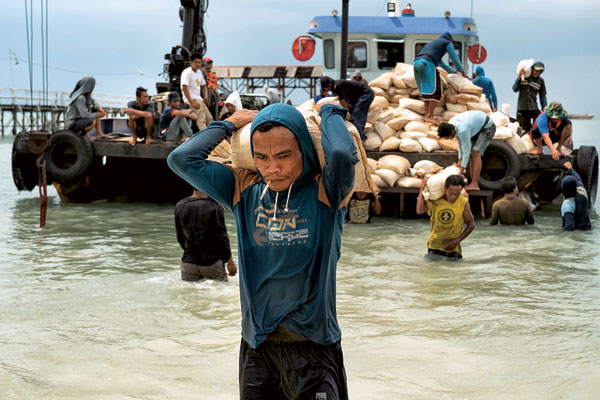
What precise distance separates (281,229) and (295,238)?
53 millimetres

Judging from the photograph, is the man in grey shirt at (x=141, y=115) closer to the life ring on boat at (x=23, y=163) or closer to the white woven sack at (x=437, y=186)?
the life ring on boat at (x=23, y=163)

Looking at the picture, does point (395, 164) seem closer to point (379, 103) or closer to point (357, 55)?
point (379, 103)

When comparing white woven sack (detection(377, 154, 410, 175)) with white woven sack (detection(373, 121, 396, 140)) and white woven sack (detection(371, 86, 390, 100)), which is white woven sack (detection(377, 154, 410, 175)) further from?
white woven sack (detection(371, 86, 390, 100))

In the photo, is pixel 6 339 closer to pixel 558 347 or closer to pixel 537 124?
pixel 558 347

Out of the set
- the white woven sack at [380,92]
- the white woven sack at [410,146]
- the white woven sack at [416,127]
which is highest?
the white woven sack at [380,92]

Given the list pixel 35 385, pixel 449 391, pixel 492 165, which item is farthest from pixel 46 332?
pixel 492 165

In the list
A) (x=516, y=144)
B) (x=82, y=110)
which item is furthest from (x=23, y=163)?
(x=516, y=144)

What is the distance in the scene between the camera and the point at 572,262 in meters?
8.29

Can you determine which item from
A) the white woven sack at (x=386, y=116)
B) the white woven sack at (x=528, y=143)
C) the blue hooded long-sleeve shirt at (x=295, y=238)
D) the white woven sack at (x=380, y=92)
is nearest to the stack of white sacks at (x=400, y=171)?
the white woven sack at (x=386, y=116)

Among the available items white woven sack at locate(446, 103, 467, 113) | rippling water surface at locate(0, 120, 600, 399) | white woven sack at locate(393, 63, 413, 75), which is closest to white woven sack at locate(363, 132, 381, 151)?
white woven sack at locate(446, 103, 467, 113)

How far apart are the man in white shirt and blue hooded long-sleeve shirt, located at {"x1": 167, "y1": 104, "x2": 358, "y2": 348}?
1000 centimetres

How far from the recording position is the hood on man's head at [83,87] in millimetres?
12789

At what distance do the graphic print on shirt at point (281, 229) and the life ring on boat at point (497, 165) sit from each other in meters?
9.44

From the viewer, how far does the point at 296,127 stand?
2.31 meters
